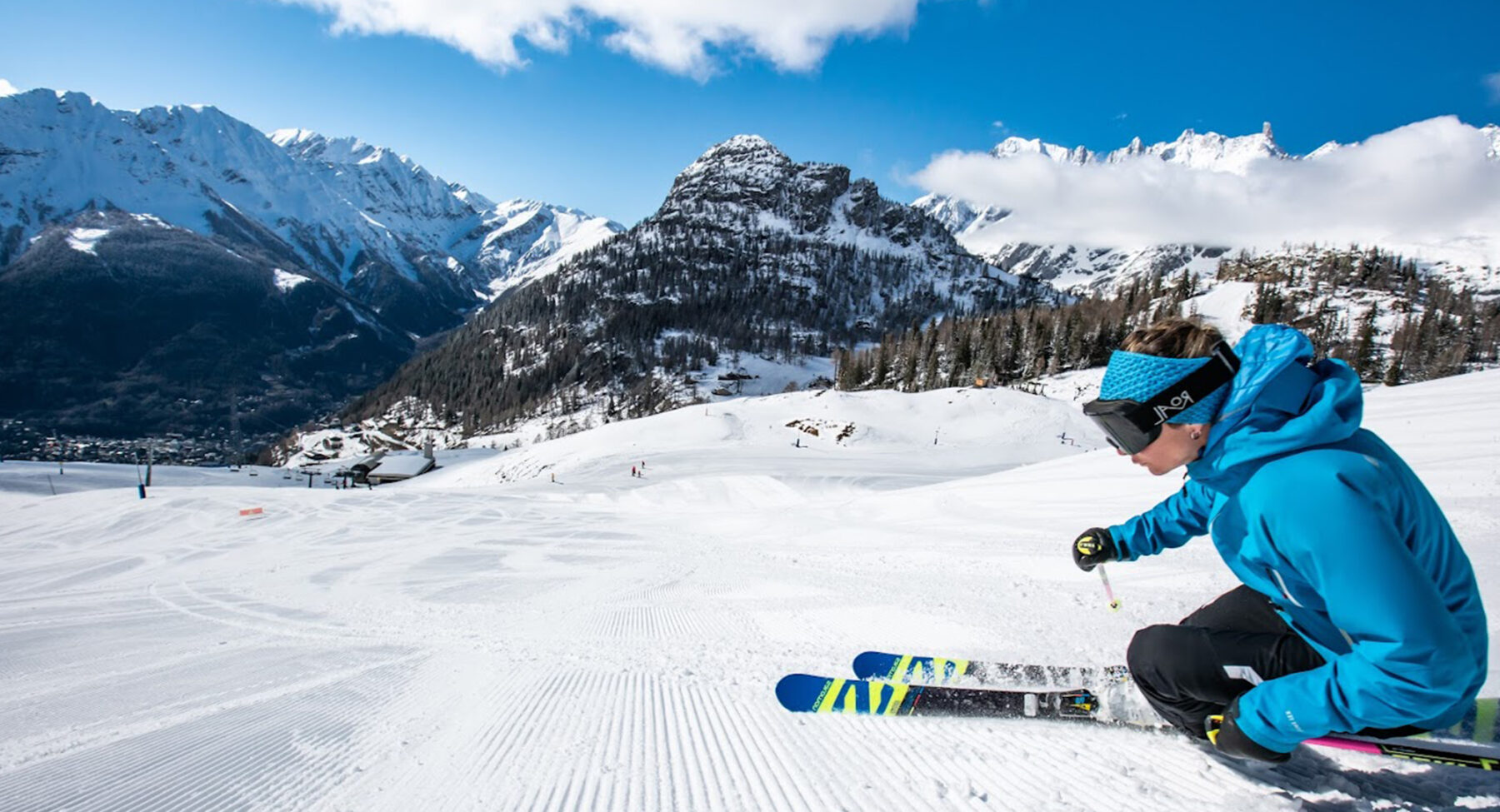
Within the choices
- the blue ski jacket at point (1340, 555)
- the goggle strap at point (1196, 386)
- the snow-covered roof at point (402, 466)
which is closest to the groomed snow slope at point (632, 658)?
the blue ski jacket at point (1340, 555)

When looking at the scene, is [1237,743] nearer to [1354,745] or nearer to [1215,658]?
[1215,658]

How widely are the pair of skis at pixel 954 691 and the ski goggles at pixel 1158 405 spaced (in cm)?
131

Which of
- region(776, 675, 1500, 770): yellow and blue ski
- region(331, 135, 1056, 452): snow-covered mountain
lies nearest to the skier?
region(776, 675, 1500, 770): yellow and blue ski

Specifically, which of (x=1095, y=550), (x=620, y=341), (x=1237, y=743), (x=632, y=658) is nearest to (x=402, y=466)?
(x=632, y=658)

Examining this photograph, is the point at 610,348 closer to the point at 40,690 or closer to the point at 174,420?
the point at 174,420

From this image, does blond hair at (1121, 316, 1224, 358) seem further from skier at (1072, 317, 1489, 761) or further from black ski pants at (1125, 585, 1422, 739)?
black ski pants at (1125, 585, 1422, 739)

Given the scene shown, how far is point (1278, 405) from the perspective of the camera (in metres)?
1.86

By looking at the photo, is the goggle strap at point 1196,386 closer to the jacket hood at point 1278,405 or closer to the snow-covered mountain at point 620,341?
the jacket hood at point 1278,405

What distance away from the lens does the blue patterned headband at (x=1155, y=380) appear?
6.98ft

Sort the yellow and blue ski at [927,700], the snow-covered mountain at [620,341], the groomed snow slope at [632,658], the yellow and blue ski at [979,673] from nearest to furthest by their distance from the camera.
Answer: the groomed snow slope at [632,658] → the yellow and blue ski at [927,700] → the yellow and blue ski at [979,673] → the snow-covered mountain at [620,341]

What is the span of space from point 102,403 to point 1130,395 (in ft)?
901

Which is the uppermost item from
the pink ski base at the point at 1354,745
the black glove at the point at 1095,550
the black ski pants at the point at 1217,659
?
the black glove at the point at 1095,550

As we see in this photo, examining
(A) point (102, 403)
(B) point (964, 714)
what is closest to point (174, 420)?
(A) point (102, 403)

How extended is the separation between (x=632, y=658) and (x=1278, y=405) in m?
3.89
